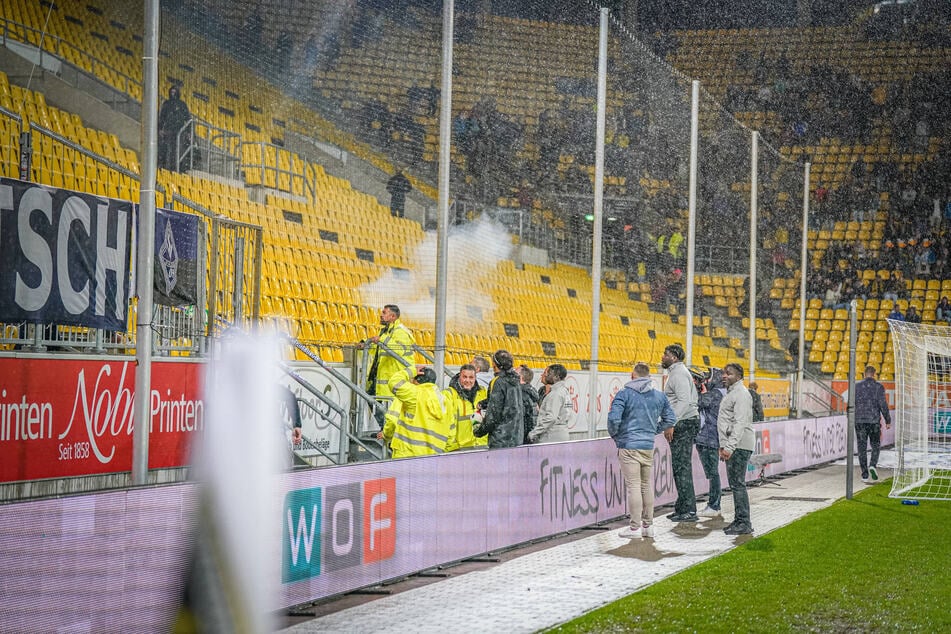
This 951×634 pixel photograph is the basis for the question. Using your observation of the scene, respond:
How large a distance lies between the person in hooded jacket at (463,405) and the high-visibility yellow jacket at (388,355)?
2.04ft

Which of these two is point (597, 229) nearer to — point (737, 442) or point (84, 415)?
point (737, 442)

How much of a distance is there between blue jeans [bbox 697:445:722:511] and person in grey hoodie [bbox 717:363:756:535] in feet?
3.98

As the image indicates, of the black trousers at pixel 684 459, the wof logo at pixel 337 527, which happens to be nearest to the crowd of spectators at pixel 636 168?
the black trousers at pixel 684 459

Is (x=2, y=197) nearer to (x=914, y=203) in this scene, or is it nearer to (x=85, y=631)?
(x=85, y=631)

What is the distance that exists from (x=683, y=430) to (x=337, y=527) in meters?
5.73

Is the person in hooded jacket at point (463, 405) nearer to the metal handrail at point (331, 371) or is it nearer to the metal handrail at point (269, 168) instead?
the metal handrail at point (331, 371)

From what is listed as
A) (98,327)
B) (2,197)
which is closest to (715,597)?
(98,327)

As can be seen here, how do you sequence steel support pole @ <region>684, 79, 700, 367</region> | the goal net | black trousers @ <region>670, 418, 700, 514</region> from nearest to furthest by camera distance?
black trousers @ <region>670, 418, 700, 514</region> < the goal net < steel support pole @ <region>684, 79, 700, 367</region>

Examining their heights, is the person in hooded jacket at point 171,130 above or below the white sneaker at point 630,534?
above

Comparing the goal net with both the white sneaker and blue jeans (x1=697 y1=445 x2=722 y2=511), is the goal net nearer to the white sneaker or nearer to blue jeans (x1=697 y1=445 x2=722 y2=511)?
blue jeans (x1=697 y1=445 x2=722 y2=511)

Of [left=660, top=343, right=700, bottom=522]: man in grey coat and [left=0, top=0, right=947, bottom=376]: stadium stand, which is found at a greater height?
[left=0, top=0, right=947, bottom=376]: stadium stand

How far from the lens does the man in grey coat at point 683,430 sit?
1255 centimetres

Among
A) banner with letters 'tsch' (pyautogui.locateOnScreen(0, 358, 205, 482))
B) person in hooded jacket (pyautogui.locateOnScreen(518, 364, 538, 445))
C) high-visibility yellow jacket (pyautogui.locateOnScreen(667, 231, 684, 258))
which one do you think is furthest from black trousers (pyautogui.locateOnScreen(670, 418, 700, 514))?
high-visibility yellow jacket (pyautogui.locateOnScreen(667, 231, 684, 258))

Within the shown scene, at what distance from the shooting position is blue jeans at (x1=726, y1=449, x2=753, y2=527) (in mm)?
12008
